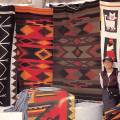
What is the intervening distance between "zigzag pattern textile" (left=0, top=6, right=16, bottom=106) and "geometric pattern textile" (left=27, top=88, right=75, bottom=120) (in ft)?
5.17

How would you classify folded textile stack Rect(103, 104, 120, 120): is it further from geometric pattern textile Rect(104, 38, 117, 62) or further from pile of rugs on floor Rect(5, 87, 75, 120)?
geometric pattern textile Rect(104, 38, 117, 62)

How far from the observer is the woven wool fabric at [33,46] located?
551 cm

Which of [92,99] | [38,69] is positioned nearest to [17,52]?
[38,69]

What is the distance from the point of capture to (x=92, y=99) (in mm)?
5074

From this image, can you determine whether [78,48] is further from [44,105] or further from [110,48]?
[44,105]

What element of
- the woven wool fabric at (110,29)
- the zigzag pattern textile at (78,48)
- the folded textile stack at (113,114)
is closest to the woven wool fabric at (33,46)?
the zigzag pattern textile at (78,48)

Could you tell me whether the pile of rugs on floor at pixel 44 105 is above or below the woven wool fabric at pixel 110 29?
below

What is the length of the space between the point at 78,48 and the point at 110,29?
0.68 meters

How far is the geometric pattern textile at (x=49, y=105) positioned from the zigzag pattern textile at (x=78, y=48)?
1230 millimetres

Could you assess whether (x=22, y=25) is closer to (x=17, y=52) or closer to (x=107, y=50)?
(x=17, y=52)

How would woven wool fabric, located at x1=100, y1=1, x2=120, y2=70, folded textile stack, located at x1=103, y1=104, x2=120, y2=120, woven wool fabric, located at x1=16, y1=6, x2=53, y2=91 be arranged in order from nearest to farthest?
1. folded textile stack, located at x1=103, y1=104, x2=120, y2=120
2. woven wool fabric, located at x1=100, y1=1, x2=120, y2=70
3. woven wool fabric, located at x1=16, y1=6, x2=53, y2=91

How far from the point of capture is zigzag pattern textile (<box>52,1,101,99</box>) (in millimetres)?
5074

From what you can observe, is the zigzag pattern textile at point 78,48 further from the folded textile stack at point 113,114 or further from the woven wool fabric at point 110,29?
the folded textile stack at point 113,114

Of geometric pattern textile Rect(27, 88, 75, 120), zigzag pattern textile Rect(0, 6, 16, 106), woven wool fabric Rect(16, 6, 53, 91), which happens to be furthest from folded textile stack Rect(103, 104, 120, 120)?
zigzag pattern textile Rect(0, 6, 16, 106)
